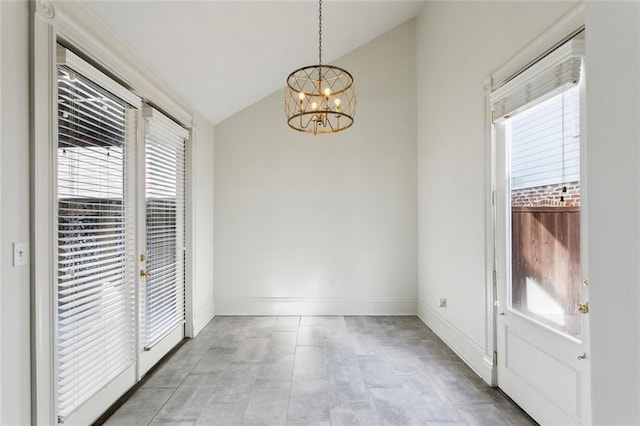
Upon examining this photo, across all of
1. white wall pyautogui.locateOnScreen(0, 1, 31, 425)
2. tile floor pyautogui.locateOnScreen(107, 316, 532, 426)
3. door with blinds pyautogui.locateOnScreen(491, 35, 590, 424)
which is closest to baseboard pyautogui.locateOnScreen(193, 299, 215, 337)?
tile floor pyautogui.locateOnScreen(107, 316, 532, 426)

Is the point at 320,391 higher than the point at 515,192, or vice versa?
the point at 515,192

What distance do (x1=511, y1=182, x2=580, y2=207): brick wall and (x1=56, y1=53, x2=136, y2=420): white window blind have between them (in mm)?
2925

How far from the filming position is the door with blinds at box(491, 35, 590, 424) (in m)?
1.95

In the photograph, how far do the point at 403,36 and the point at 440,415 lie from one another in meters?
4.46

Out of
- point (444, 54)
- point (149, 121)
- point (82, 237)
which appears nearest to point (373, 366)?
point (82, 237)

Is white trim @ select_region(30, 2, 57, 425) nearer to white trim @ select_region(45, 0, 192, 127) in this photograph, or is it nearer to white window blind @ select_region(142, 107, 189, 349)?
white trim @ select_region(45, 0, 192, 127)

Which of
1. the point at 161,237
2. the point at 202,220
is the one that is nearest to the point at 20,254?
the point at 161,237

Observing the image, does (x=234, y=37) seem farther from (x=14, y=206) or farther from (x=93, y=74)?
(x=14, y=206)

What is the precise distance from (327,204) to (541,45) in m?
3.01

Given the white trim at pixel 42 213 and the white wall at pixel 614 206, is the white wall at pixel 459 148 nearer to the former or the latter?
the white wall at pixel 614 206

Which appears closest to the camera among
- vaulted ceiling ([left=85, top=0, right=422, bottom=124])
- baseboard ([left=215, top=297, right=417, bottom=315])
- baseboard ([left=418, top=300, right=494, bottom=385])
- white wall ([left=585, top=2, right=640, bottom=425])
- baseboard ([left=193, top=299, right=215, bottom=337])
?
white wall ([left=585, top=2, right=640, bottom=425])

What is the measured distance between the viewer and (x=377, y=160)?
15.5ft

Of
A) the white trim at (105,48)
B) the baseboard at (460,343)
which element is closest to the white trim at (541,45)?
the baseboard at (460,343)

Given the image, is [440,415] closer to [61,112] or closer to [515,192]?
[515,192]
